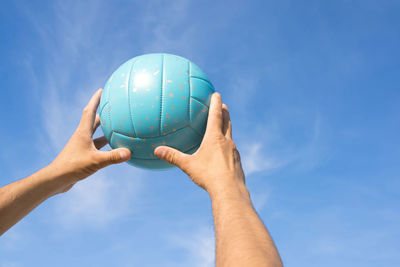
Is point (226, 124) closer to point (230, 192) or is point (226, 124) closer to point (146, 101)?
point (146, 101)

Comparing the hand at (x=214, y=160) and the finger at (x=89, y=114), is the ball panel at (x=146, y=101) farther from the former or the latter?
the finger at (x=89, y=114)

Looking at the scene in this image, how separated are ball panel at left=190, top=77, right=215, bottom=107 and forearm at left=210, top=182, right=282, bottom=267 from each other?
190 centimetres

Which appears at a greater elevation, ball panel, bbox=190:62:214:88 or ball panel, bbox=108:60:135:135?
ball panel, bbox=190:62:214:88

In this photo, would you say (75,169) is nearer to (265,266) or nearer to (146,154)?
(146,154)

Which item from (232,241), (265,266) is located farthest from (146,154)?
(265,266)

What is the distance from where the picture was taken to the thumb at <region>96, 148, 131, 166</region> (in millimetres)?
4144

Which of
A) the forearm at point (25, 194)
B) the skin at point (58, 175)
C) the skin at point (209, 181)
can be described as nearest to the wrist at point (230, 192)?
the skin at point (209, 181)

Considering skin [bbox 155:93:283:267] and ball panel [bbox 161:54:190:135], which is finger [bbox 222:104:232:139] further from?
ball panel [bbox 161:54:190:135]

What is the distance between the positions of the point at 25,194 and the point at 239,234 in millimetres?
2890

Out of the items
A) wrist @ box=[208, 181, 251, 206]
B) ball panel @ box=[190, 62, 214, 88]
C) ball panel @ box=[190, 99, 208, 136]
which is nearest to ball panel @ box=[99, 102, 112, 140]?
ball panel @ box=[190, 99, 208, 136]

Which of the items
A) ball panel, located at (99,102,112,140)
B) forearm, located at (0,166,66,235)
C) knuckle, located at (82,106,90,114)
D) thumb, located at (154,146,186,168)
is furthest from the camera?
knuckle, located at (82,106,90,114)

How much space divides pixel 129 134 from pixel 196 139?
3.22 ft

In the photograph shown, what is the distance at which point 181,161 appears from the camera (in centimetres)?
375

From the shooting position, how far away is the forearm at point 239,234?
191cm
